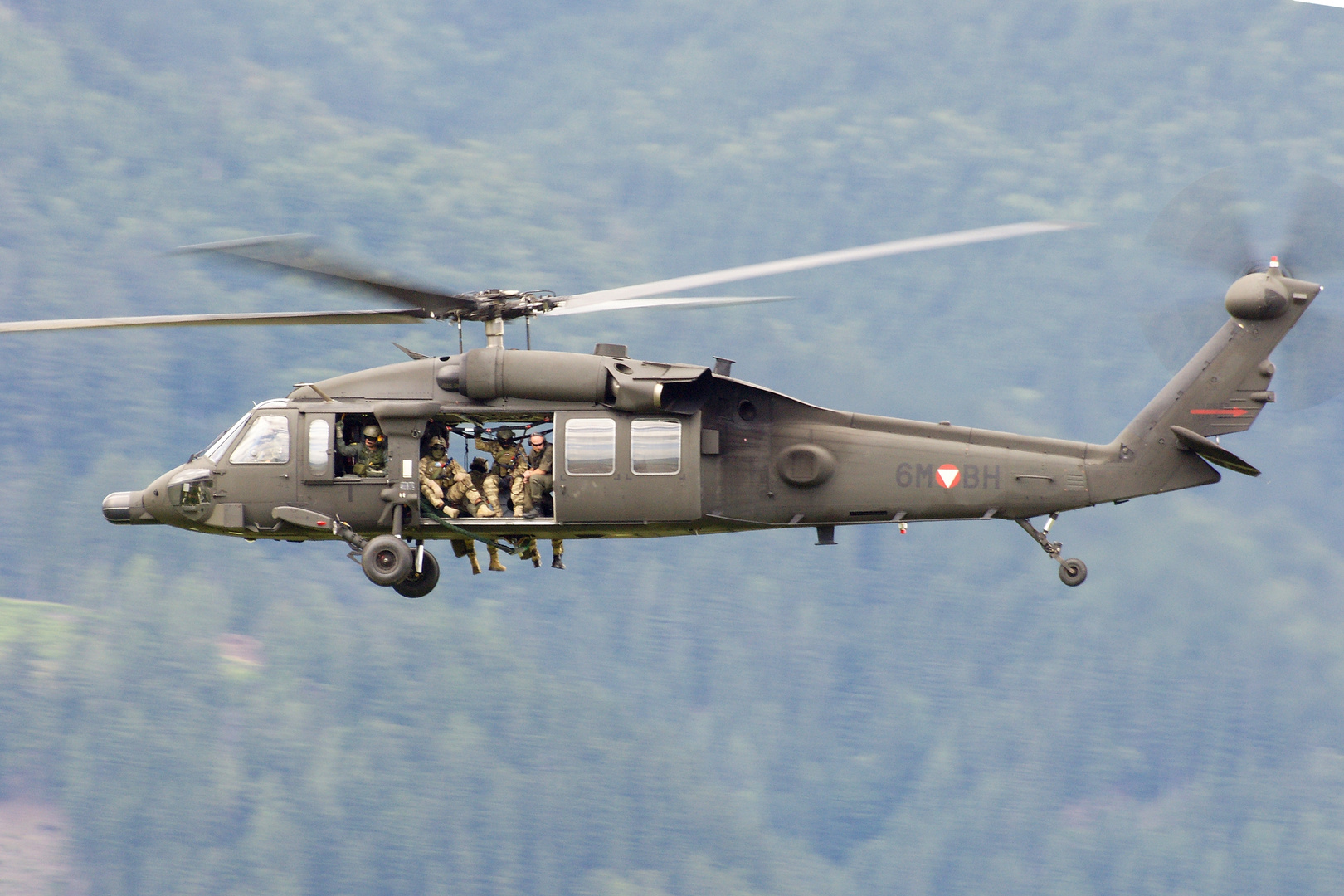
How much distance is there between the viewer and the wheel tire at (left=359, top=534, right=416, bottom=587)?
19641 millimetres

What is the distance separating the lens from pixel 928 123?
13475 cm

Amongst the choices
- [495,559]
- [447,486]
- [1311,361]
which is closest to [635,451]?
[447,486]

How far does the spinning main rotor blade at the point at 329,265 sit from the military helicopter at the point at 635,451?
0.08 metres

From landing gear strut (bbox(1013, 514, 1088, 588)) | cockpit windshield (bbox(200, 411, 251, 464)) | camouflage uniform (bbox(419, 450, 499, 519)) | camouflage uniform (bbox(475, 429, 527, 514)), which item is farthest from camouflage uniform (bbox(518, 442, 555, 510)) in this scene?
landing gear strut (bbox(1013, 514, 1088, 588))

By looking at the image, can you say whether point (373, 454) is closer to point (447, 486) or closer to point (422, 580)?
point (447, 486)

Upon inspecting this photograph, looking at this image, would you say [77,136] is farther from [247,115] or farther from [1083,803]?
[1083,803]

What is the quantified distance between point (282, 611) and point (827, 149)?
5928 centimetres

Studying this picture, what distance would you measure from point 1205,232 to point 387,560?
1067 centimetres

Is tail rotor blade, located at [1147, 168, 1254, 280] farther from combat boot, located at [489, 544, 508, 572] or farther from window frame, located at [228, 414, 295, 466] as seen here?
window frame, located at [228, 414, 295, 466]

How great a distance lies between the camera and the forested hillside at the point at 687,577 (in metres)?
88.9

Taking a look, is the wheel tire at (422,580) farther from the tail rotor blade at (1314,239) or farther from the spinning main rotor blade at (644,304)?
the tail rotor blade at (1314,239)

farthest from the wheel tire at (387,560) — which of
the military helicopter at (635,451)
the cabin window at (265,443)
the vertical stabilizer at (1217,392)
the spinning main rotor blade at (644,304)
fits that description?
the vertical stabilizer at (1217,392)

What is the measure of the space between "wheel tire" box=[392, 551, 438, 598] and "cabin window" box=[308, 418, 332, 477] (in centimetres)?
161

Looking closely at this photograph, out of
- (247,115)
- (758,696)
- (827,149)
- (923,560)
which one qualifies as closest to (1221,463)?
(758,696)
